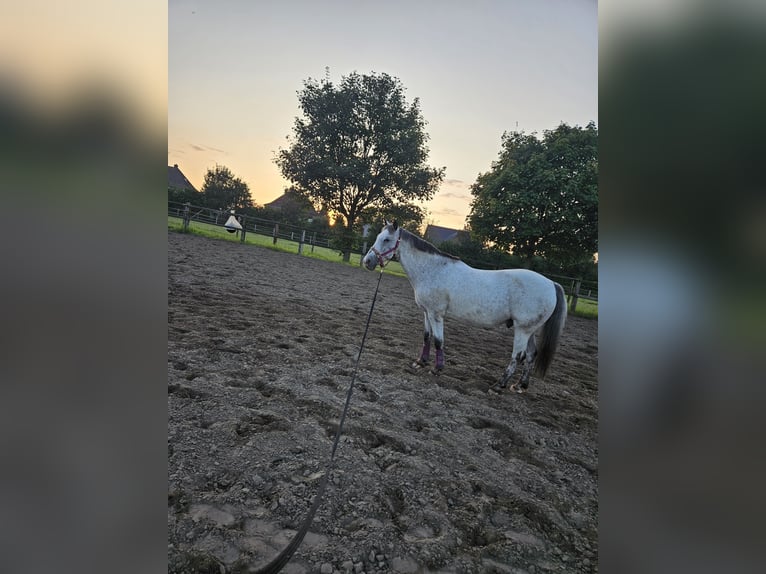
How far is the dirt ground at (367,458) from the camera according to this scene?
1.71 meters

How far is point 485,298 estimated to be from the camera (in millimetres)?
3938

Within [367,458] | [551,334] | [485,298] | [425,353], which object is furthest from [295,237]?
[367,458]

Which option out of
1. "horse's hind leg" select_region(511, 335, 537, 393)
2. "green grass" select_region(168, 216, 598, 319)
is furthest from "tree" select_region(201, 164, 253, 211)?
"horse's hind leg" select_region(511, 335, 537, 393)

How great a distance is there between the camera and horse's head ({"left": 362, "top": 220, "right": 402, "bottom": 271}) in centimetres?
425

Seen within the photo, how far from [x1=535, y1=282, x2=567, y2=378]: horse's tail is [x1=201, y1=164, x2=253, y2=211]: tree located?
108ft

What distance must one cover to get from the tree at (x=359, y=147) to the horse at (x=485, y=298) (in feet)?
44.8

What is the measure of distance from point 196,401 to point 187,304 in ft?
9.83

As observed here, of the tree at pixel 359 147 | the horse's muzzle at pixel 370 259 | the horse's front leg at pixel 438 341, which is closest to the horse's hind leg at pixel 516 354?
the horse's front leg at pixel 438 341

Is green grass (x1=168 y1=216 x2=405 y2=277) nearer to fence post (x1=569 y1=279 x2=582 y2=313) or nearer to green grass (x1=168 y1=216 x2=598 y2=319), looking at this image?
green grass (x1=168 y1=216 x2=598 y2=319)
